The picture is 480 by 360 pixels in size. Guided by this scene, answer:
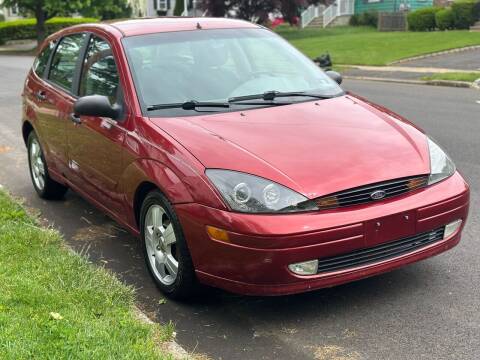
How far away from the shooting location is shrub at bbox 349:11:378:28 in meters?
36.1

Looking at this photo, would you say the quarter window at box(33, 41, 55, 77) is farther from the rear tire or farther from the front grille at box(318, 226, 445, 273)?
the front grille at box(318, 226, 445, 273)

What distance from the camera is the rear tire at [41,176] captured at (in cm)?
629

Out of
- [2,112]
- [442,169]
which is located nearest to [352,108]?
[442,169]

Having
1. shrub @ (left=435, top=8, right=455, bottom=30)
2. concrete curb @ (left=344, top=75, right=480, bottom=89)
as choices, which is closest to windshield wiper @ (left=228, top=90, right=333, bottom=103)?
concrete curb @ (left=344, top=75, right=480, bottom=89)

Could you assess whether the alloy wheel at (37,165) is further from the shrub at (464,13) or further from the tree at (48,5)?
the tree at (48,5)

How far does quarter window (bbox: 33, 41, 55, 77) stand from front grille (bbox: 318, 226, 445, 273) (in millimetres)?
4011

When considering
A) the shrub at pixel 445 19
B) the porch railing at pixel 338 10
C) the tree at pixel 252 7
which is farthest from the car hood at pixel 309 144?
the porch railing at pixel 338 10

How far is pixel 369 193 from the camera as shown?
3.58 m

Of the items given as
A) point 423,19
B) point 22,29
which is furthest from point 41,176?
point 22,29

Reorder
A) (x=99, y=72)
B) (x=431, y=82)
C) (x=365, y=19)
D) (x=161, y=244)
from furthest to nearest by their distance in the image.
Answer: (x=365, y=19) < (x=431, y=82) < (x=99, y=72) < (x=161, y=244)

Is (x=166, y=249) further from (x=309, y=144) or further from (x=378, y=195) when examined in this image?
(x=378, y=195)

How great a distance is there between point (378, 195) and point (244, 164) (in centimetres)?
76

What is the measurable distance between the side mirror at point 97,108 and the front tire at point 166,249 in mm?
738

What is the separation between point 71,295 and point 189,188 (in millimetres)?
943
